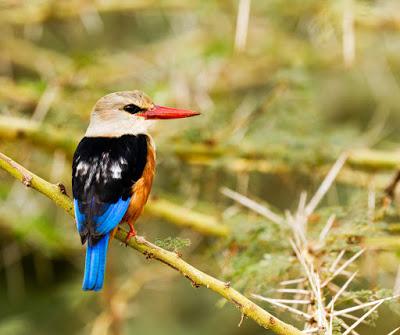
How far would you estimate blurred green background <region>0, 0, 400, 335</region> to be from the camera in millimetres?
3791

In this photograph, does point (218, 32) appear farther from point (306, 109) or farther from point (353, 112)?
point (353, 112)

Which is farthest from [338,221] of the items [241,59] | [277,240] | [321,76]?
[321,76]

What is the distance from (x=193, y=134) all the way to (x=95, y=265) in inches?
50.2

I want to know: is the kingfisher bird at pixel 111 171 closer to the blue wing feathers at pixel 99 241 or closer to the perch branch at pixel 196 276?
the blue wing feathers at pixel 99 241

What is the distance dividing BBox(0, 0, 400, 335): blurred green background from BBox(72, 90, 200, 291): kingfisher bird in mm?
385

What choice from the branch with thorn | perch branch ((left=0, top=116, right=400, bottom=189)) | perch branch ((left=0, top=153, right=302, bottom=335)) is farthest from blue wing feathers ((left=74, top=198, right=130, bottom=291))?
perch branch ((left=0, top=116, right=400, bottom=189))

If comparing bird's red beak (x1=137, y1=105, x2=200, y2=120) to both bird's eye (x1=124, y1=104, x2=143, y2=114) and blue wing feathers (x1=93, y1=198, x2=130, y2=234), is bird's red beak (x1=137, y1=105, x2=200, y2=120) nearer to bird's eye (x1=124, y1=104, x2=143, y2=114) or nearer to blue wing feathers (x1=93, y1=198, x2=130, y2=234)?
bird's eye (x1=124, y1=104, x2=143, y2=114)

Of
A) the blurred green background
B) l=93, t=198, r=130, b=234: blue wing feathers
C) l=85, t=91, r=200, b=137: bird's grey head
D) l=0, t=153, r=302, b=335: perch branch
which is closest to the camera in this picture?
l=0, t=153, r=302, b=335: perch branch

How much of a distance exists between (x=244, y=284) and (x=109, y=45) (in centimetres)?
481

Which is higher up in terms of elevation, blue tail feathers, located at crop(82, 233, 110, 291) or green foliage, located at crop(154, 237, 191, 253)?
green foliage, located at crop(154, 237, 191, 253)

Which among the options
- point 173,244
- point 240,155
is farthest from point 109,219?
point 240,155

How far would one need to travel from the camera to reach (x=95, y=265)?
2.74 meters

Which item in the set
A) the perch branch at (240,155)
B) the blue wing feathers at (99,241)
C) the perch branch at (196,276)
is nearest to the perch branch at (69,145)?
the perch branch at (240,155)

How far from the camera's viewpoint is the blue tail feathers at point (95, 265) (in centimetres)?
269
